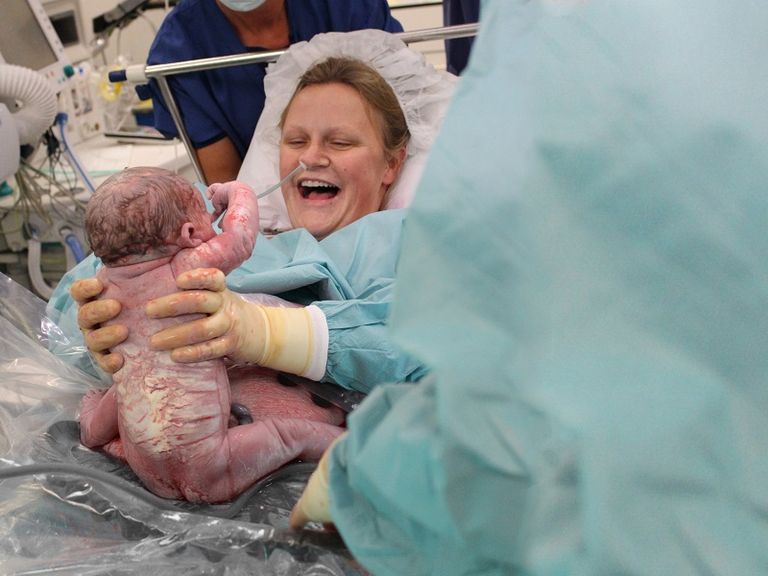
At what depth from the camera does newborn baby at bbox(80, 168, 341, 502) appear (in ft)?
3.40

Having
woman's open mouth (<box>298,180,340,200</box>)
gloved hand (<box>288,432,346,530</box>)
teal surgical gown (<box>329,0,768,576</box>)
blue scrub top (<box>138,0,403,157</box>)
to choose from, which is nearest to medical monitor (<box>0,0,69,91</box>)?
blue scrub top (<box>138,0,403,157</box>)

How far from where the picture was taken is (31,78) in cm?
213

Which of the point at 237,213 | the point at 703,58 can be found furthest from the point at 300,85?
the point at 703,58

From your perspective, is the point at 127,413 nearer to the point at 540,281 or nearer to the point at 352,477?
the point at 352,477

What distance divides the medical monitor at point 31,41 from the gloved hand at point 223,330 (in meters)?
1.61

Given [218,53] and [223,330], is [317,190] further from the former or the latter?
[223,330]

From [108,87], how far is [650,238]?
109 inches

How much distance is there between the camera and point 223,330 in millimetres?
1060

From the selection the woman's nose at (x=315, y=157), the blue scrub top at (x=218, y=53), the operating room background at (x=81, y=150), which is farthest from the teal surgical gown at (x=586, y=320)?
the operating room background at (x=81, y=150)

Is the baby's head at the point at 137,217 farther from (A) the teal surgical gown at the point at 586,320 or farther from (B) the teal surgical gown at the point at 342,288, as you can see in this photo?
(A) the teal surgical gown at the point at 586,320

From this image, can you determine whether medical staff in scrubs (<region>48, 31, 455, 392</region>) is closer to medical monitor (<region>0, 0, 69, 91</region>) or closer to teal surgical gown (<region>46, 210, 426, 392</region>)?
teal surgical gown (<region>46, 210, 426, 392</region>)

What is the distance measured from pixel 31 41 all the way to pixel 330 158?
1368mm

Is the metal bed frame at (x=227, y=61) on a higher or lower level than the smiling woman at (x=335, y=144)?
higher

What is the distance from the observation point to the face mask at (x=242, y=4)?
1.84 m
